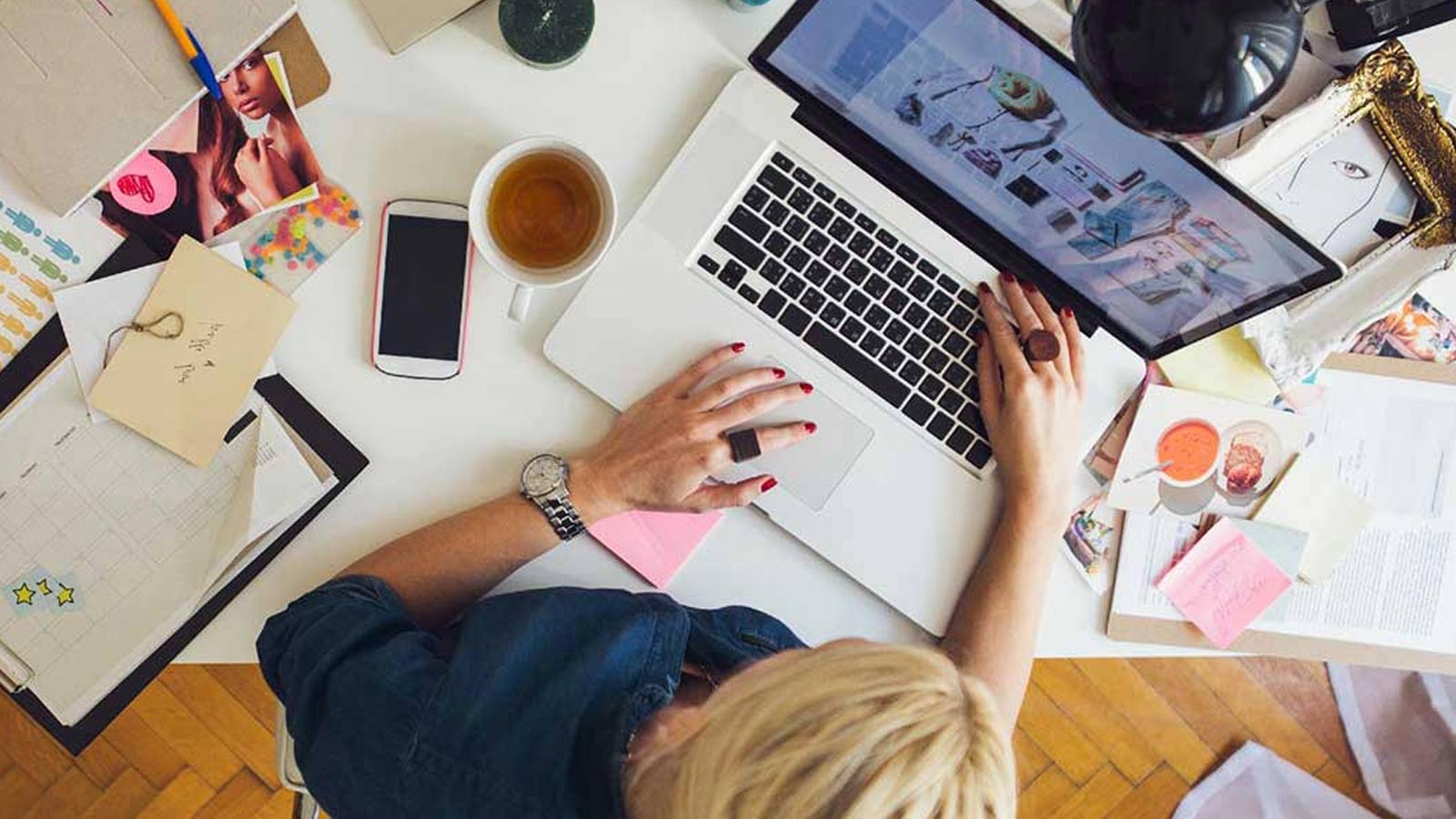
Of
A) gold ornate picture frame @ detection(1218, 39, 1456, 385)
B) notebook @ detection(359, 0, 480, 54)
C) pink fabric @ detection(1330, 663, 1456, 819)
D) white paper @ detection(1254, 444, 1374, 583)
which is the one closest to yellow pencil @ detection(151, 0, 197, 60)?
notebook @ detection(359, 0, 480, 54)

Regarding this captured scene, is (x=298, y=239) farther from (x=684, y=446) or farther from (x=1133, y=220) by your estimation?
(x=1133, y=220)

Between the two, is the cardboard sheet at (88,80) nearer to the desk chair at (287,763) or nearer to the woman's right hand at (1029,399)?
the desk chair at (287,763)

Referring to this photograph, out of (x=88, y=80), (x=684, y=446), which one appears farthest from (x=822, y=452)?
(x=88, y=80)

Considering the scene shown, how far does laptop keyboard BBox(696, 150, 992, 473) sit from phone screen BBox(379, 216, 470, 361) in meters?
0.21

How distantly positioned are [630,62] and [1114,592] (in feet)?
2.11

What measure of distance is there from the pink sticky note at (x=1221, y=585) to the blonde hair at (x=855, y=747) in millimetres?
399

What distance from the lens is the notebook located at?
0.89 meters

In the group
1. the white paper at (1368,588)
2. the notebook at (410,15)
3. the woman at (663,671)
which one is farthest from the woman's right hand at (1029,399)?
the notebook at (410,15)

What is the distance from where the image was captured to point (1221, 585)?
3.13 ft

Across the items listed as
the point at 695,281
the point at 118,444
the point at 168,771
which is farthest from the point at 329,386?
the point at 168,771

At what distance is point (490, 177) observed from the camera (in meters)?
0.84

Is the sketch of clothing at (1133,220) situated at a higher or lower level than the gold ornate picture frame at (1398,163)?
higher

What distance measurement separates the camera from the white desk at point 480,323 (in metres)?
0.90

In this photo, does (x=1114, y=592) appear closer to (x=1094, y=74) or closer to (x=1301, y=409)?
(x=1301, y=409)
